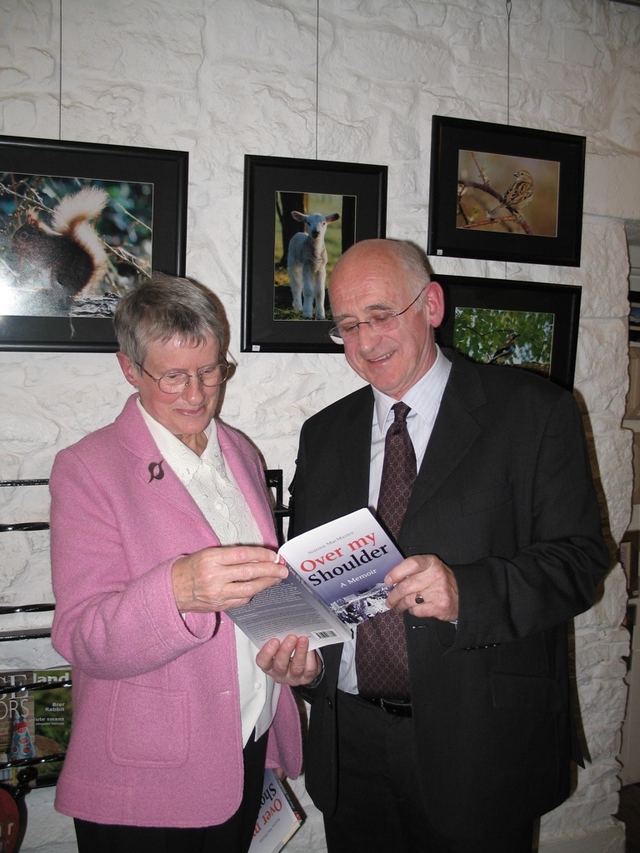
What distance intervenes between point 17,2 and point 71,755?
194 centimetres

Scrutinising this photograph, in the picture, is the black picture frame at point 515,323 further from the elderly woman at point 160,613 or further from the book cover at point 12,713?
the book cover at point 12,713

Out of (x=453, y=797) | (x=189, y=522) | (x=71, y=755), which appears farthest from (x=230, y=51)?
(x=453, y=797)

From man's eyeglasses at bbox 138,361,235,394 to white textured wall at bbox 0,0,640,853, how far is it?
53 cm

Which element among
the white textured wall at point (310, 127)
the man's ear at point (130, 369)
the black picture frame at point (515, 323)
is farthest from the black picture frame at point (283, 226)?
the man's ear at point (130, 369)

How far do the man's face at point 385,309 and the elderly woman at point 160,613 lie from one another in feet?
1.09

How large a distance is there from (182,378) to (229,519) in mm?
348

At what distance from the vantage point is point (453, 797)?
1.34m

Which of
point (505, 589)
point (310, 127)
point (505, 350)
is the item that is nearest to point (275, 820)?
point (505, 589)

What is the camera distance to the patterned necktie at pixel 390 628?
1411mm

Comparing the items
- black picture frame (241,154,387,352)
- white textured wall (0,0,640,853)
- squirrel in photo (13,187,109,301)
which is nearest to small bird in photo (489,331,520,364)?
white textured wall (0,0,640,853)

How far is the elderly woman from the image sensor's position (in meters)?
1.16

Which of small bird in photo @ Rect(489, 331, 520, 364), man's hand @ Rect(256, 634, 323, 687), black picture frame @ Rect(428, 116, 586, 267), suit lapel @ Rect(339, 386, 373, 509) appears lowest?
man's hand @ Rect(256, 634, 323, 687)

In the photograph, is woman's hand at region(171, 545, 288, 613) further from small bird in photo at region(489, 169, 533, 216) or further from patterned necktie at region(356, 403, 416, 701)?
small bird in photo at region(489, 169, 533, 216)

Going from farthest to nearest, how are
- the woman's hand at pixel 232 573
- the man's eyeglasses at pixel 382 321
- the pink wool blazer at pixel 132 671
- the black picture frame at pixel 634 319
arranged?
the black picture frame at pixel 634 319 → the man's eyeglasses at pixel 382 321 → the pink wool blazer at pixel 132 671 → the woman's hand at pixel 232 573
